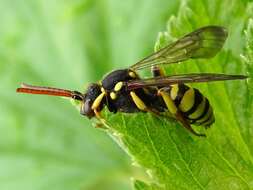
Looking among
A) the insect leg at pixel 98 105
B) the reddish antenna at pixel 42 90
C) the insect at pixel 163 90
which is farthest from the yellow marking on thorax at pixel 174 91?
the reddish antenna at pixel 42 90

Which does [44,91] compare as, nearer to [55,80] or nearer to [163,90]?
[163,90]

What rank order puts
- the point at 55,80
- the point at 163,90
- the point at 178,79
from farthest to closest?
the point at 55,80
the point at 163,90
the point at 178,79

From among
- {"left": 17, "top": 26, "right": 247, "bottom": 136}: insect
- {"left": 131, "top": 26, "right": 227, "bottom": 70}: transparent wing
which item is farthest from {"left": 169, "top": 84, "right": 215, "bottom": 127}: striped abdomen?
{"left": 131, "top": 26, "right": 227, "bottom": 70}: transparent wing

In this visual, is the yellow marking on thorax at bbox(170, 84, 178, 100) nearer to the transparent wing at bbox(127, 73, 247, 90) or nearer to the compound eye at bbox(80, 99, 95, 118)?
the transparent wing at bbox(127, 73, 247, 90)

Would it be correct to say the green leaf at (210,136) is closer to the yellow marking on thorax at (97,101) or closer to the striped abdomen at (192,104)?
the striped abdomen at (192,104)

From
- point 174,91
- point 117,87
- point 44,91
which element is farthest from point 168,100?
point 44,91

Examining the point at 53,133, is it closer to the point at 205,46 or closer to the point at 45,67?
the point at 45,67
